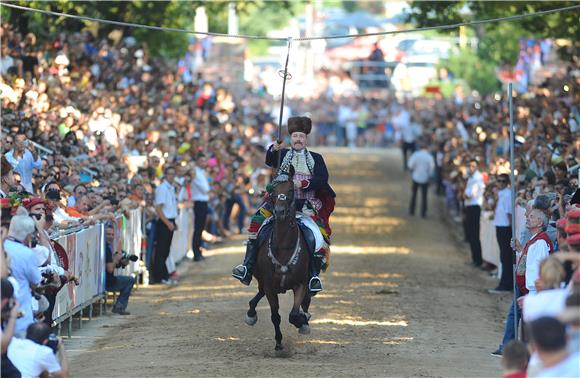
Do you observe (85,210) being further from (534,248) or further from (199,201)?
(534,248)

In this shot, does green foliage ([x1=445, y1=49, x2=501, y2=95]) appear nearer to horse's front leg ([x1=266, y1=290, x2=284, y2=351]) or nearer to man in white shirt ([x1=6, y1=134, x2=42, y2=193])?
man in white shirt ([x1=6, y1=134, x2=42, y2=193])

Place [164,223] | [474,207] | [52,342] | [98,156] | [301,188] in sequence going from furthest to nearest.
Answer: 1. [474,207]
2. [98,156]
3. [164,223]
4. [301,188]
5. [52,342]

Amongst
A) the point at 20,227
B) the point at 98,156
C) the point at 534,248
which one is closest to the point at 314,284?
the point at 534,248

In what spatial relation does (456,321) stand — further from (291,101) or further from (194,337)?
(291,101)

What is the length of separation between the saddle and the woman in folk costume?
0.10 meters

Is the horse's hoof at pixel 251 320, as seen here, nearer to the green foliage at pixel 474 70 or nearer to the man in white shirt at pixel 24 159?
the man in white shirt at pixel 24 159

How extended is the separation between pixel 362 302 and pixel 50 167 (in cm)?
500

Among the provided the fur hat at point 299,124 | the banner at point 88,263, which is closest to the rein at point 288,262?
the fur hat at point 299,124

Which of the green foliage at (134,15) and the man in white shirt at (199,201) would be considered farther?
the green foliage at (134,15)

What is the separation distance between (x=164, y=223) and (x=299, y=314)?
766 centimetres

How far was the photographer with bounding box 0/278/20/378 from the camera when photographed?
1139cm

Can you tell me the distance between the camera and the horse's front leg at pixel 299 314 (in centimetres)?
1689

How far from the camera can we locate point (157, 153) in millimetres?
29906

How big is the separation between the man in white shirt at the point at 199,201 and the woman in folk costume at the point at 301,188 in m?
9.94
